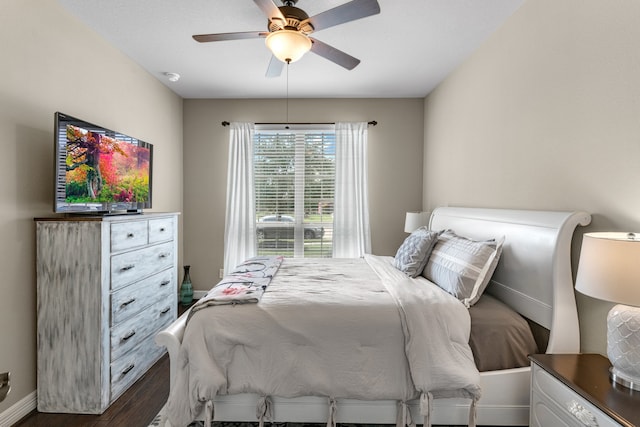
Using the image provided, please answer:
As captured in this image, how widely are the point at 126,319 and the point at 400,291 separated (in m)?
1.87

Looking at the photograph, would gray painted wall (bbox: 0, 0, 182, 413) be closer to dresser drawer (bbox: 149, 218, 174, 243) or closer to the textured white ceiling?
the textured white ceiling

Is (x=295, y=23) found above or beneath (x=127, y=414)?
above

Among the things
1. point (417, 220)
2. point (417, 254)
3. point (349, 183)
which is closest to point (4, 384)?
point (417, 254)

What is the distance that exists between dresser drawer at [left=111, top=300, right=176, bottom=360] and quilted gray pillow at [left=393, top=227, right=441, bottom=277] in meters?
2.01

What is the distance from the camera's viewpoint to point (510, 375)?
1714 mm

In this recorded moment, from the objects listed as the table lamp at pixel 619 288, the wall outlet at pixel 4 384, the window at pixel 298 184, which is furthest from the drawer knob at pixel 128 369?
the table lamp at pixel 619 288

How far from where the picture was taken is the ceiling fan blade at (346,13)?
1.69m

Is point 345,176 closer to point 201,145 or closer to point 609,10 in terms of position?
point 201,145

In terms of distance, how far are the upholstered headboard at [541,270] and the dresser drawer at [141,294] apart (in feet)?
8.28

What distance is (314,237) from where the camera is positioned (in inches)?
167

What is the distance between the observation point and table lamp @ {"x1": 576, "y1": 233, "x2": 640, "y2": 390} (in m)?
1.14

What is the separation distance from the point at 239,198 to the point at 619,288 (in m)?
3.70

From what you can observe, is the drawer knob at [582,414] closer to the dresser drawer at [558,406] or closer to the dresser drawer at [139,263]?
the dresser drawer at [558,406]

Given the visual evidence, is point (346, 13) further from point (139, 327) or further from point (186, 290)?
point (186, 290)
